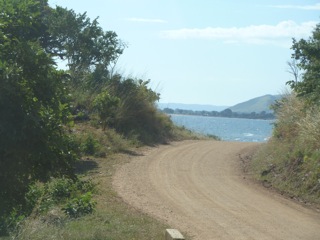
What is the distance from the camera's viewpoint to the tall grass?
620 inches

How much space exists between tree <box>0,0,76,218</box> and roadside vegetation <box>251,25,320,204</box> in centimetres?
776

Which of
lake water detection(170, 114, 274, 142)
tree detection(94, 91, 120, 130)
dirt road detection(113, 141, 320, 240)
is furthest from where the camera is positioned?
lake water detection(170, 114, 274, 142)

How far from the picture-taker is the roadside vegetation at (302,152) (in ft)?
52.0

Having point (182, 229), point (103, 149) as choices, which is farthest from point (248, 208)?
point (103, 149)

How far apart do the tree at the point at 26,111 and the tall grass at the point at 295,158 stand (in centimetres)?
775

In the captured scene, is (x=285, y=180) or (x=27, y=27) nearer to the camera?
(x=27, y=27)

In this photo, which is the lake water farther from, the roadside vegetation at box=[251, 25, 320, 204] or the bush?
the bush

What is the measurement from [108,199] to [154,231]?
381 centimetres

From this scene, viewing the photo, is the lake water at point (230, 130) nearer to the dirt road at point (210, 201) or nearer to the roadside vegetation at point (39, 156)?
the dirt road at point (210, 201)

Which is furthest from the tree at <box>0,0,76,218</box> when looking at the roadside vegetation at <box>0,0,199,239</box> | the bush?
the bush

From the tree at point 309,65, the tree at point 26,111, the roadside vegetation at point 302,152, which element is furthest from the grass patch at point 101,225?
the tree at point 309,65

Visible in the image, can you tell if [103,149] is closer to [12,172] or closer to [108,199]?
[108,199]

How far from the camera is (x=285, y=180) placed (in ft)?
56.1

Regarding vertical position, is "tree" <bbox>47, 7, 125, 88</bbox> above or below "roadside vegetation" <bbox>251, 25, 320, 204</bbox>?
above
